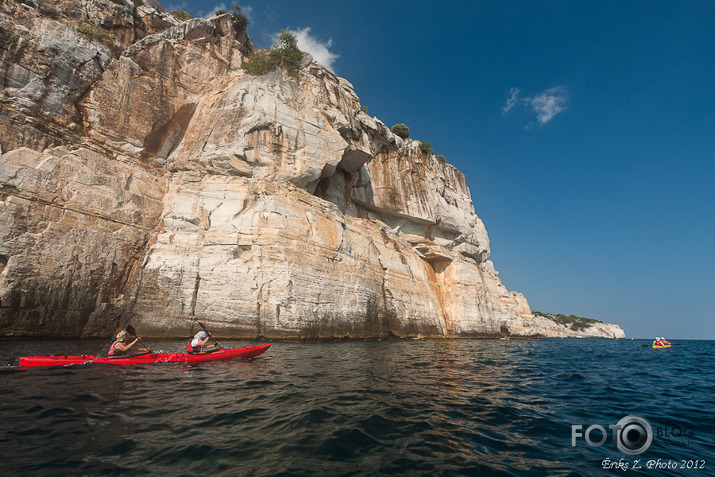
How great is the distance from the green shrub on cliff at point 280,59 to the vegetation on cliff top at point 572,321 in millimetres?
94010

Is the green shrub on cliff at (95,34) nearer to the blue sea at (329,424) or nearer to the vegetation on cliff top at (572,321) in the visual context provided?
the blue sea at (329,424)

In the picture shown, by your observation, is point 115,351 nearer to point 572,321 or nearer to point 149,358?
point 149,358

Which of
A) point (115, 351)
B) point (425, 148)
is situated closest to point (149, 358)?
point (115, 351)

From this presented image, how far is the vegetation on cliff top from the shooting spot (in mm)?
95875

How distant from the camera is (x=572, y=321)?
326 feet

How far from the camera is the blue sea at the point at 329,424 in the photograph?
3.76 meters

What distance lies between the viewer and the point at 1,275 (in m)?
13.2

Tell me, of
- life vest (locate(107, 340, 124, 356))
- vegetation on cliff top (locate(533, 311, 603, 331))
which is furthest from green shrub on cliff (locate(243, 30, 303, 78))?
vegetation on cliff top (locate(533, 311, 603, 331))

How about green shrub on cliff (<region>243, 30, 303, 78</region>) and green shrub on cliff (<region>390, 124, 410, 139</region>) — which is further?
green shrub on cliff (<region>390, 124, 410, 139</region>)

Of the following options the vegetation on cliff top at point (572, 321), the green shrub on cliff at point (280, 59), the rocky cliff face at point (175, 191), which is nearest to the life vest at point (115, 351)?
the rocky cliff face at point (175, 191)

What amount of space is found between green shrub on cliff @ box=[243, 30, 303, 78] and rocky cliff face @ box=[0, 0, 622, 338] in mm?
1163

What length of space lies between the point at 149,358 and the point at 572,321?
11730 centimetres

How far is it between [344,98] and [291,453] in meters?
30.5

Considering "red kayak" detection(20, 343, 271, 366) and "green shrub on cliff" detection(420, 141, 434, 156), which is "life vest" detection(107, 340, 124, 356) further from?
"green shrub on cliff" detection(420, 141, 434, 156)
